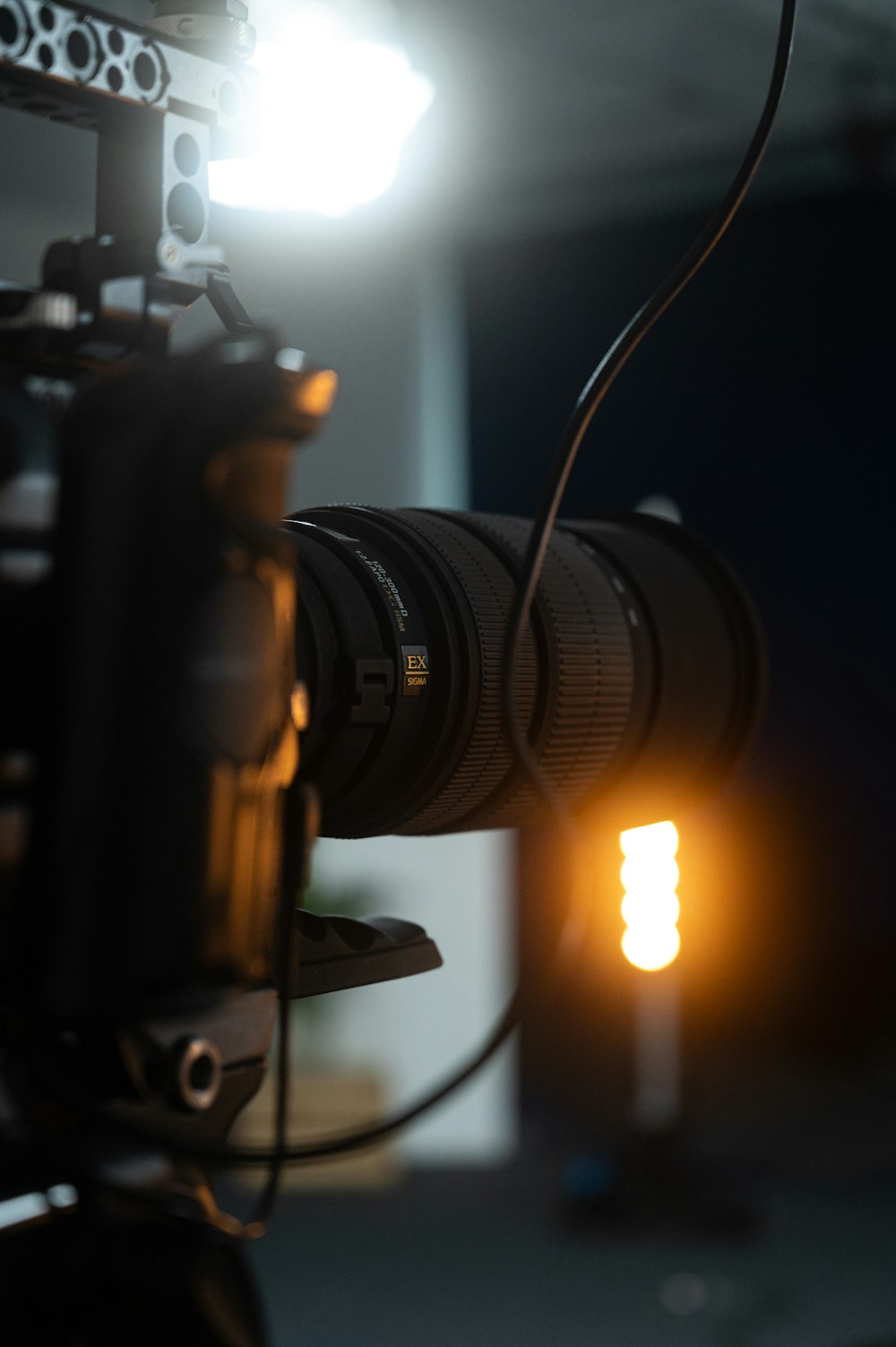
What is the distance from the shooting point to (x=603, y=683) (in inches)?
35.5

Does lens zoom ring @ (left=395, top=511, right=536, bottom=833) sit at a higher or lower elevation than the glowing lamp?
higher

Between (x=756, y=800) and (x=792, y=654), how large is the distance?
385mm

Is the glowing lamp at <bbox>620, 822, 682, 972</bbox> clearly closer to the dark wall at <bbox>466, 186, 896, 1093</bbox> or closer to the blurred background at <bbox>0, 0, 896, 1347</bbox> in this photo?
the blurred background at <bbox>0, 0, 896, 1347</bbox>

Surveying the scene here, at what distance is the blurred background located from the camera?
3.15 m

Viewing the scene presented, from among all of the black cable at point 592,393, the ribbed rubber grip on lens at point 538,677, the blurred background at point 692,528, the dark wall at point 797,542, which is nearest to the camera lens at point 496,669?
the ribbed rubber grip on lens at point 538,677

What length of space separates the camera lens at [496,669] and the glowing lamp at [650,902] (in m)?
1.68

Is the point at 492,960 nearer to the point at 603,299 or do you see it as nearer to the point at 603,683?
the point at 603,299

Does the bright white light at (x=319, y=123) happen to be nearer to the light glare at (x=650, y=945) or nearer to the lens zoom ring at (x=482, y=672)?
the lens zoom ring at (x=482, y=672)

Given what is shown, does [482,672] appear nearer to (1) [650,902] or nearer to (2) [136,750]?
(2) [136,750]

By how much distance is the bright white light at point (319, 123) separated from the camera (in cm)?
104

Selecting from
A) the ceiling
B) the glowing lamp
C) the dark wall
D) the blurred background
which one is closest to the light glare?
the glowing lamp

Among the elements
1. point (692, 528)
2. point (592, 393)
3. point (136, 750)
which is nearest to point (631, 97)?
point (692, 528)

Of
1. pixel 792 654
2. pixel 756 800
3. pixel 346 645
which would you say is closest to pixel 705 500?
pixel 792 654

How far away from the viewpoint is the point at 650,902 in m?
2.63
